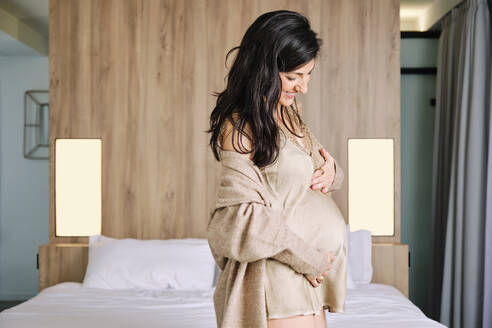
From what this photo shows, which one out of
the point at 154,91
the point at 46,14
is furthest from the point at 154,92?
the point at 46,14

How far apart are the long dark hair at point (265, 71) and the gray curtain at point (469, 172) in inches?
80.4

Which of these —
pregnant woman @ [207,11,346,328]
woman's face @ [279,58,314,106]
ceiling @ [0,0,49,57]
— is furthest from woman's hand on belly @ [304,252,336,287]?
ceiling @ [0,0,49,57]

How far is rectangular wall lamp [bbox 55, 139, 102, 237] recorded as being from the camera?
3061mm

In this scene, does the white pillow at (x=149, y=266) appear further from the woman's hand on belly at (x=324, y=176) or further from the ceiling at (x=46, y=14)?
the ceiling at (x=46, y=14)

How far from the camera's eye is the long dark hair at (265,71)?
3.44 feet

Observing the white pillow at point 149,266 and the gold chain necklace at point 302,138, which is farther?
the white pillow at point 149,266

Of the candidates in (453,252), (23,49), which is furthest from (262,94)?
(23,49)

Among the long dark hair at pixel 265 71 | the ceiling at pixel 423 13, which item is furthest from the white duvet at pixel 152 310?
the ceiling at pixel 423 13

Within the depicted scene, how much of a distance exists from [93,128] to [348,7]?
1776 mm

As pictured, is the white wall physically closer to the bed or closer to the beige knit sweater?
the bed

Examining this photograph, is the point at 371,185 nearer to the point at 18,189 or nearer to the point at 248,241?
the point at 248,241

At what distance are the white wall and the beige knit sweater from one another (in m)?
4.30

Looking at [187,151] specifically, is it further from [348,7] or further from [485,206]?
[485,206]

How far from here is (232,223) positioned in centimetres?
105
